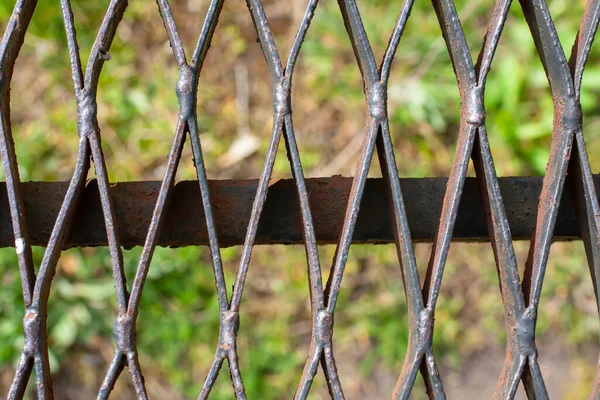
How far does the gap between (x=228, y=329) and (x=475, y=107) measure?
1.12 feet

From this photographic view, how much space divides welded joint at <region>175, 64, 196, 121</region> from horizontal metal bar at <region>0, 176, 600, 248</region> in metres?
0.10

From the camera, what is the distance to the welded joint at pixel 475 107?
0.57 metres

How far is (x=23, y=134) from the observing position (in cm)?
163

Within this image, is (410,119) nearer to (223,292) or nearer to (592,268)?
(592,268)

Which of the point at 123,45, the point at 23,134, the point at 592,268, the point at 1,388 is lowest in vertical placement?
the point at 592,268

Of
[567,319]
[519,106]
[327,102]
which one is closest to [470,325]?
[567,319]

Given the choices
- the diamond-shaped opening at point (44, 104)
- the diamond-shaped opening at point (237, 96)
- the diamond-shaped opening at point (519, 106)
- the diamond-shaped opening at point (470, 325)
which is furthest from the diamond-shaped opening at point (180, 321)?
the diamond-shaped opening at point (519, 106)

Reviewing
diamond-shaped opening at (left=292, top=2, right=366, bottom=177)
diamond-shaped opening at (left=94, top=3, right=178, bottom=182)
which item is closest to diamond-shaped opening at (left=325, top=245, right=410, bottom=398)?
diamond-shaped opening at (left=292, top=2, right=366, bottom=177)

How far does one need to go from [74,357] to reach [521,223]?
4.37 feet

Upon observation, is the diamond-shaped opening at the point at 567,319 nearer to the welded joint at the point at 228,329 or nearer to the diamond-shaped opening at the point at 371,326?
the diamond-shaped opening at the point at 371,326

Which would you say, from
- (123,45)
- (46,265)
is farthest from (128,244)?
(123,45)

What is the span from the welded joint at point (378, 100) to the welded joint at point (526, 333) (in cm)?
26

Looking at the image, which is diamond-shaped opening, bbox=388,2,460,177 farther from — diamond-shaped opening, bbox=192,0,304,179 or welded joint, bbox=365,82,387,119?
welded joint, bbox=365,82,387,119

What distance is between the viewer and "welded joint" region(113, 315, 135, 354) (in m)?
0.57
